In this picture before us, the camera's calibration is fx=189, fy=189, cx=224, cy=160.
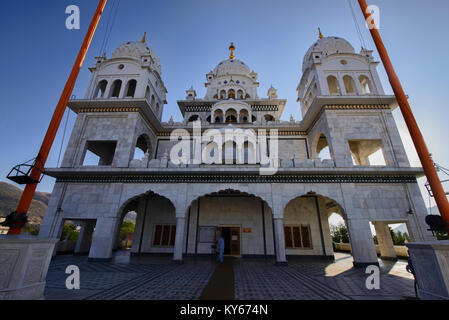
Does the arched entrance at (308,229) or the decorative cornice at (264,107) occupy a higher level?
the decorative cornice at (264,107)

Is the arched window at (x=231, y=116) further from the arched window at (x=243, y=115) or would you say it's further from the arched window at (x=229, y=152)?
the arched window at (x=229, y=152)

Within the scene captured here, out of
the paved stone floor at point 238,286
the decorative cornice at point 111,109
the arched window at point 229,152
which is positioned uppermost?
the decorative cornice at point 111,109

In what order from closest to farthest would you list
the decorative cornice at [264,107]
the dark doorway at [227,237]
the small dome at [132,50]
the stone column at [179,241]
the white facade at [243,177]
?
the stone column at [179,241] < the white facade at [243,177] < the dark doorway at [227,237] < the small dome at [132,50] < the decorative cornice at [264,107]

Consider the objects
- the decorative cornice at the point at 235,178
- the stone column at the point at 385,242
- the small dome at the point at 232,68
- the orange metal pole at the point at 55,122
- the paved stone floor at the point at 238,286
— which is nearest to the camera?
the paved stone floor at the point at 238,286

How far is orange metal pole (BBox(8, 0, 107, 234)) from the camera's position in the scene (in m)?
5.70

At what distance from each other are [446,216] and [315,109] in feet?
32.5

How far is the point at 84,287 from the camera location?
5.71 metres

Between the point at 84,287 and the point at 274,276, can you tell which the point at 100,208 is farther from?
the point at 274,276

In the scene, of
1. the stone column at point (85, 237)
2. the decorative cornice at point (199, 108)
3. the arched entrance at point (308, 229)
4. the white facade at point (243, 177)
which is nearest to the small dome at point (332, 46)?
the white facade at point (243, 177)

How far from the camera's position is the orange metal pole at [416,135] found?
610cm

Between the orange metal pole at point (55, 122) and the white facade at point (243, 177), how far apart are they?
490 cm

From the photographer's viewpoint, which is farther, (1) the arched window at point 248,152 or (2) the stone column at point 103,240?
(1) the arched window at point 248,152

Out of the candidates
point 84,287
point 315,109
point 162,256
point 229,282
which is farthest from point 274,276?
point 315,109

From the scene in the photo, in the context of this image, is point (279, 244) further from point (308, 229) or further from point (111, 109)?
point (111, 109)
